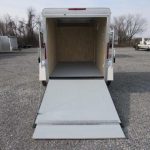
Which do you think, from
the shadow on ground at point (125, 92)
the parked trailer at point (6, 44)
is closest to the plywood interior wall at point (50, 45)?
the shadow on ground at point (125, 92)

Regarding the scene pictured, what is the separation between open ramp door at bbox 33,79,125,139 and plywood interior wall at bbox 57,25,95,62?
124 inches

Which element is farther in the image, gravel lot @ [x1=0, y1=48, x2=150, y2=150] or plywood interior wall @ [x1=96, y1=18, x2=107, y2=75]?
plywood interior wall @ [x1=96, y1=18, x2=107, y2=75]

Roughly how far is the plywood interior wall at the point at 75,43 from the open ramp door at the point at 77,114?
10.3ft

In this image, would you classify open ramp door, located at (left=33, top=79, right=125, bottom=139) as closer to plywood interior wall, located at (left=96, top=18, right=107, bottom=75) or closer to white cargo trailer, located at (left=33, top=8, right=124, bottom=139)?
white cargo trailer, located at (left=33, top=8, right=124, bottom=139)

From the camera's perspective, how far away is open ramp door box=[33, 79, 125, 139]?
11.0 feet

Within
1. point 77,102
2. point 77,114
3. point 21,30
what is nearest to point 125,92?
point 77,102

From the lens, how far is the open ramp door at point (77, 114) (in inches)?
132

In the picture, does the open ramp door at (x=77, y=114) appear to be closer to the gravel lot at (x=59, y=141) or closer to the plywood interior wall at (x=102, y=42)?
the gravel lot at (x=59, y=141)

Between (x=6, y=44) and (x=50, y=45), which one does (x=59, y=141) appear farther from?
(x=6, y=44)

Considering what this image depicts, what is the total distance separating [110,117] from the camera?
3713mm

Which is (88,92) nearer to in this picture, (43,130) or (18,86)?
(43,130)

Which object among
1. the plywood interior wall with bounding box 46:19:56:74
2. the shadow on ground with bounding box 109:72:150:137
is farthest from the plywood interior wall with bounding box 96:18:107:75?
the plywood interior wall with bounding box 46:19:56:74

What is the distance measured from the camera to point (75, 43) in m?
7.95

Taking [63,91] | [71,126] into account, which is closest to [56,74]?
[63,91]
